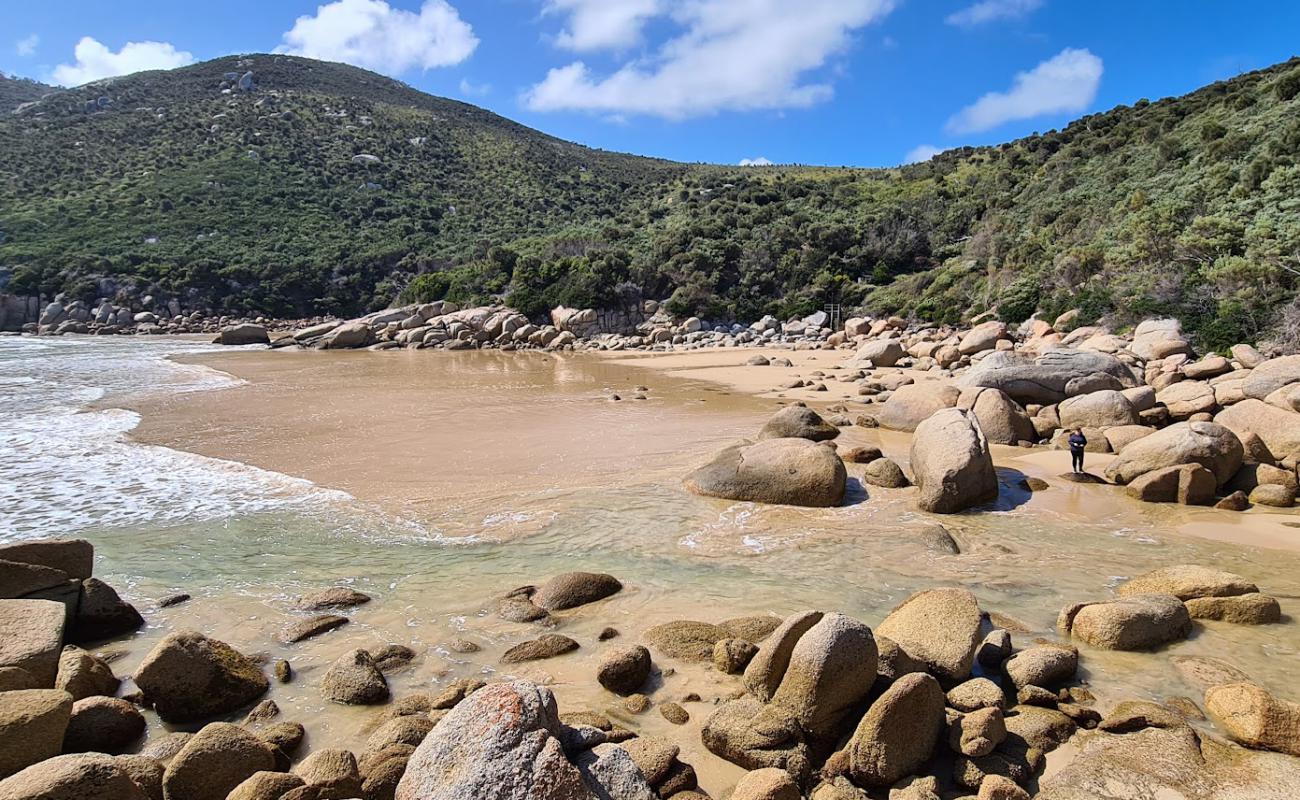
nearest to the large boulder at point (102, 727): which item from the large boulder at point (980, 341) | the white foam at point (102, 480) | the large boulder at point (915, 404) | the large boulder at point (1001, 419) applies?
the white foam at point (102, 480)

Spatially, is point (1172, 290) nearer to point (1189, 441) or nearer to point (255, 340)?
point (1189, 441)

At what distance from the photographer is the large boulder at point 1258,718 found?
4254 millimetres

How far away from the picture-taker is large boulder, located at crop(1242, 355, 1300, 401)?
12.8m

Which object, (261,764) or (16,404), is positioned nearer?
(261,764)

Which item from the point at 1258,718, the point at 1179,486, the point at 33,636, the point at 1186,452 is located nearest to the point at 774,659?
the point at 1258,718

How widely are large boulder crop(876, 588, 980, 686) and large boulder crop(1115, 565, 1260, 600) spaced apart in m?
2.26

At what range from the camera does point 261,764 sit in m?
4.10

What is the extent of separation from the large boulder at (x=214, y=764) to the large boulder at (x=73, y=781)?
1.23 feet

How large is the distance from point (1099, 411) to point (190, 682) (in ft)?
48.2

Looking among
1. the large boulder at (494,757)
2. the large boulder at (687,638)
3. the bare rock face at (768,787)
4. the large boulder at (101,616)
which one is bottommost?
the large boulder at (101,616)

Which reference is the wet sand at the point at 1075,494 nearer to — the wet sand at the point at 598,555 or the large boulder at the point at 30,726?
the wet sand at the point at 598,555

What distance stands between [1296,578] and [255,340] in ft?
171

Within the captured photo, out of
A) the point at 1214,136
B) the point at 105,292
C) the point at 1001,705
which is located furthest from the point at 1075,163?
the point at 105,292

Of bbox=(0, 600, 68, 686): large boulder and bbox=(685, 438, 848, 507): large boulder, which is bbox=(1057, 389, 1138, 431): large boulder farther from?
bbox=(0, 600, 68, 686): large boulder
